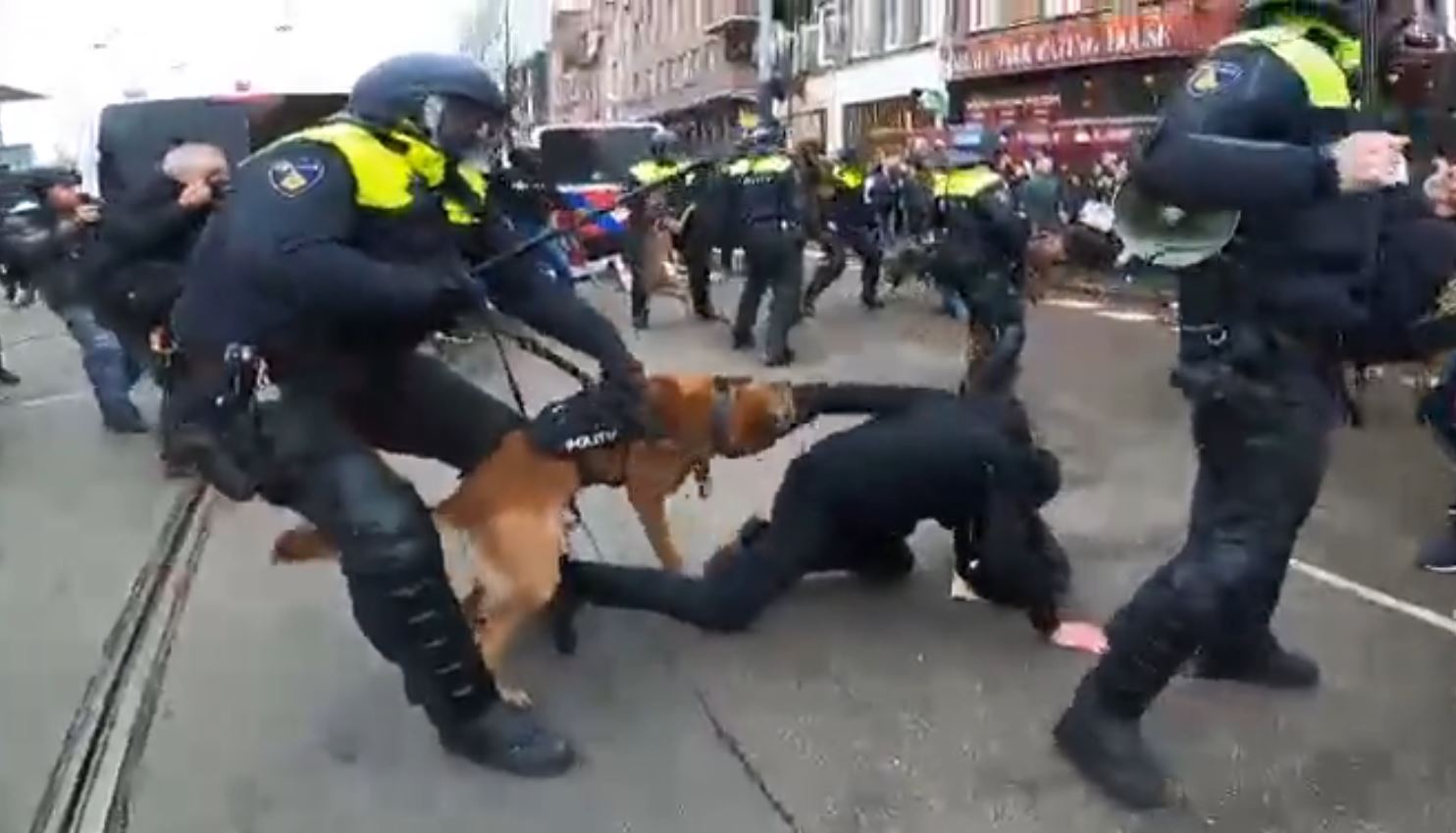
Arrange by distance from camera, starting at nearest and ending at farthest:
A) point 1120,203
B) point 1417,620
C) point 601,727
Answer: point 1120,203
point 601,727
point 1417,620

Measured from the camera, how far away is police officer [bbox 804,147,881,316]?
1761cm

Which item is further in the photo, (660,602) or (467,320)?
(660,602)

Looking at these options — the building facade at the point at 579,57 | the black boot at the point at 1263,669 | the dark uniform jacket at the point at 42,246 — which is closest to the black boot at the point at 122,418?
the dark uniform jacket at the point at 42,246

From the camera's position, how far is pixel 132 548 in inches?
290

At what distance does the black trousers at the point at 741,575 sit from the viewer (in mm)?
5527

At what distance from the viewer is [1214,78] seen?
388cm

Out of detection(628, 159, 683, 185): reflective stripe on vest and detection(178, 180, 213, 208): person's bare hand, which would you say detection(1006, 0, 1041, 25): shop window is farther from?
detection(178, 180, 213, 208): person's bare hand

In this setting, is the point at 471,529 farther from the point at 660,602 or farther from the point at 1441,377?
the point at 1441,377

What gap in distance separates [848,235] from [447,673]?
14319mm

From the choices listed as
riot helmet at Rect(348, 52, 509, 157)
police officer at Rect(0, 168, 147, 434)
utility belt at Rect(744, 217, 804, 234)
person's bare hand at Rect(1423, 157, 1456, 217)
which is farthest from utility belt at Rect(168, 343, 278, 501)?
utility belt at Rect(744, 217, 804, 234)

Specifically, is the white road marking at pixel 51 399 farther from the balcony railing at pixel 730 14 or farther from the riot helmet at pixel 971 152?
the balcony railing at pixel 730 14

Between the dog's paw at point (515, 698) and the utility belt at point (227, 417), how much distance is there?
32.8 inches

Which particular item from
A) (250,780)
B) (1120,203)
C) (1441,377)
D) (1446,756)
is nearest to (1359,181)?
(1120,203)

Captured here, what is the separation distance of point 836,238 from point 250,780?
45.2 feet
